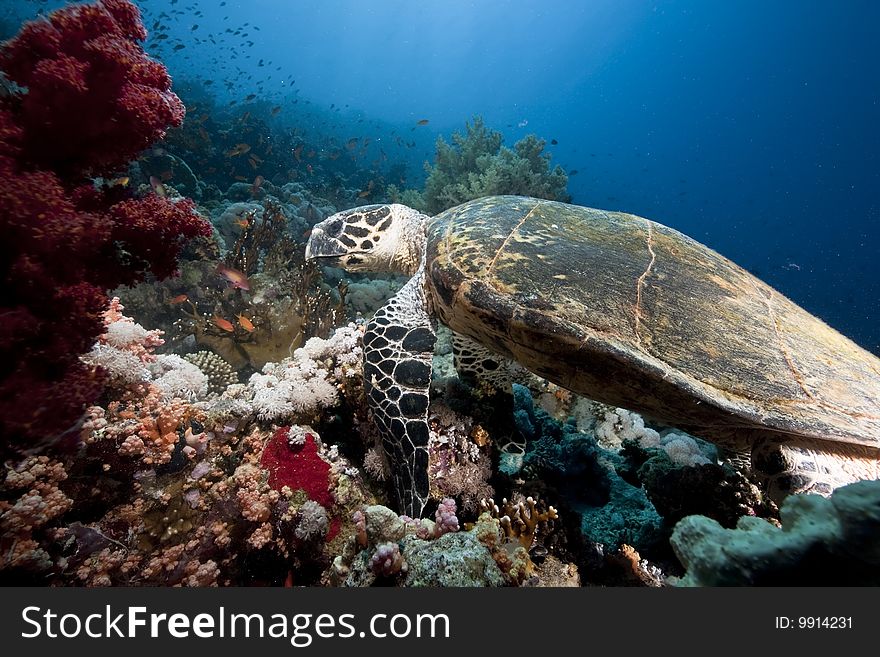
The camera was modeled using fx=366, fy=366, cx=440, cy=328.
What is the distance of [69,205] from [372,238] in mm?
2354

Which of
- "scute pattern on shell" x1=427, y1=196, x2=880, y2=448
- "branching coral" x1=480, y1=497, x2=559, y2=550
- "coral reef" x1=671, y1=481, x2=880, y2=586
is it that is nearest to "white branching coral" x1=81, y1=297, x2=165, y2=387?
"scute pattern on shell" x1=427, y1=196, x2=880, y2=448

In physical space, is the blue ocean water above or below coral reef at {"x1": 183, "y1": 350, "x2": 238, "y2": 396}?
above

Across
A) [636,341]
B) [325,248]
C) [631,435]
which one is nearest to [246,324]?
[325,248]

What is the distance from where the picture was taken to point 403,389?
2.56 m

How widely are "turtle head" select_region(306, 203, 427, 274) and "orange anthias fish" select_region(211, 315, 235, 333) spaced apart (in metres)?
1.82

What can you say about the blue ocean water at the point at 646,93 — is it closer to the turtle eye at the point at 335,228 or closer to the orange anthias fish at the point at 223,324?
the orange anthias fish at the point at 223,324

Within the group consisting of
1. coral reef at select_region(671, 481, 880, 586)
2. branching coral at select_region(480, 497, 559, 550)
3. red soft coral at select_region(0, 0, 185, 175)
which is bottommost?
branching coral at select_region(480, 497, 559, 550)

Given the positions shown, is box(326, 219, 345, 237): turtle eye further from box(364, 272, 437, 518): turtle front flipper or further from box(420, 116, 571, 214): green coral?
box(420, 116, 571, 214): green coral

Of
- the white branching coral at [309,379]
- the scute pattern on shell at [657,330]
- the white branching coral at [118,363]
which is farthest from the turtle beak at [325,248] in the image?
the white branching coral at [118,363]

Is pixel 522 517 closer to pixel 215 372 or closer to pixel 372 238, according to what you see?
pixel 372 238

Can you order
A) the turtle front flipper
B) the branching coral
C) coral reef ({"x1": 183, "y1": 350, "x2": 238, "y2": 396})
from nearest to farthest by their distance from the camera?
the branching coral → the turtle front flipper → coral reef ({"x1": 183, "y1": 350, "x2": 238, "y2": 396})

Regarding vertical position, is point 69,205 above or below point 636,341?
above

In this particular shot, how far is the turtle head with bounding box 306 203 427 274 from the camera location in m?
3.74

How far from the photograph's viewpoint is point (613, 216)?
305cm
